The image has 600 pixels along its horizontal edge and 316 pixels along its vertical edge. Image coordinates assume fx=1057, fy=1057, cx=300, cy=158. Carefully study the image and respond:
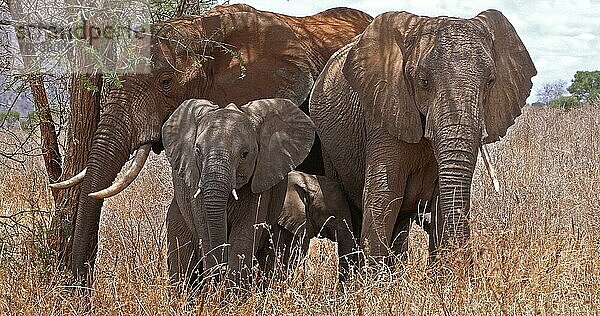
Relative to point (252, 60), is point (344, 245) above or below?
below

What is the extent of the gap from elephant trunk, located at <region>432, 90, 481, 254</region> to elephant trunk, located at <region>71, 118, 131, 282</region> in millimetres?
2015

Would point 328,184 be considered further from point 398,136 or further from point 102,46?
point 102,46

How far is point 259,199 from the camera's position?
5.69 m

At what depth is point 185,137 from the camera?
570cm

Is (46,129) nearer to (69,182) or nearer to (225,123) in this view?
(69,182)

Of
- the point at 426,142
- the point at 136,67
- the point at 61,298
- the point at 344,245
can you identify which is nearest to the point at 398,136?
the point at 426,142

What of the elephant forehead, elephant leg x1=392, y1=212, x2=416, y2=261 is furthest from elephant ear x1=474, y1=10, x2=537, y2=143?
the elephant forehead

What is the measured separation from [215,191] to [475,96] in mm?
1390

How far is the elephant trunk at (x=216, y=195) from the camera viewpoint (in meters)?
5.23

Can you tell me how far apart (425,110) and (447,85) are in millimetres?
265

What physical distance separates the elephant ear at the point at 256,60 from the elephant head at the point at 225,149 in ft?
2.15

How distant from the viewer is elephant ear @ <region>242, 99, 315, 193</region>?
569 cm

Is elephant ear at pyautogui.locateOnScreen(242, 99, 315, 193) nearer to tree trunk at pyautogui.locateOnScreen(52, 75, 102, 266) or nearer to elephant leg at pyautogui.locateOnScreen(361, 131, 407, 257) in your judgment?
elephant leg at pyautogui.locateOnScreen(361, 131, 407, 257)

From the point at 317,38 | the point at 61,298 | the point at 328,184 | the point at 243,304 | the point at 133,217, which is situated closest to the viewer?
the point at 243,304
